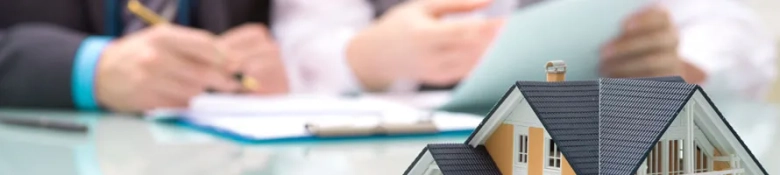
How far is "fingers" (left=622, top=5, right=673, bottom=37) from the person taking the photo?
0.33 meters

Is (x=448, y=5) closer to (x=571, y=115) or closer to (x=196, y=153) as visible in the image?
(x=196, y=153)

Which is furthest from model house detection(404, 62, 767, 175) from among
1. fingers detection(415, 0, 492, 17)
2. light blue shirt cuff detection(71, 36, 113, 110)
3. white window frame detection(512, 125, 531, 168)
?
light blue shirt cuff detection(71, 36, 113, 110)

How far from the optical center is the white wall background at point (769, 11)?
35cm

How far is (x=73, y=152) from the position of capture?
1.30 ft

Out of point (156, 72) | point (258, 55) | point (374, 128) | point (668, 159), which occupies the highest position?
point (258, 55)

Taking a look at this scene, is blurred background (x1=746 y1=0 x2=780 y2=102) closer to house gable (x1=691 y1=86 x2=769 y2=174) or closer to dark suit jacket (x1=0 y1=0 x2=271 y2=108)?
house gable (x1=691 y1=86 x2=769 y2=174)

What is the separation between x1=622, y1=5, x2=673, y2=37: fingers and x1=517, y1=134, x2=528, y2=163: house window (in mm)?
203

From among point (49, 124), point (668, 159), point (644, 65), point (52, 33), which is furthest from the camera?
point (52, 33)

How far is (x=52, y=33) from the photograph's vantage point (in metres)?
0.79

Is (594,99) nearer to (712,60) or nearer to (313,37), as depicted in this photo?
(712,60)

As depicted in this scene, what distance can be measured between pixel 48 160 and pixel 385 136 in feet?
0.55

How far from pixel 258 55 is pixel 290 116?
43cm

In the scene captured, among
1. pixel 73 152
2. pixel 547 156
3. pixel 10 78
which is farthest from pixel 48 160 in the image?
pixel 10 78

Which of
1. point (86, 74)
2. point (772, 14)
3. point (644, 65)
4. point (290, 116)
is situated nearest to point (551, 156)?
point (644, 65)
